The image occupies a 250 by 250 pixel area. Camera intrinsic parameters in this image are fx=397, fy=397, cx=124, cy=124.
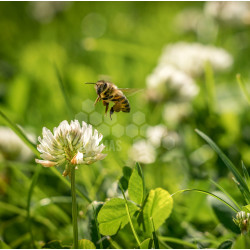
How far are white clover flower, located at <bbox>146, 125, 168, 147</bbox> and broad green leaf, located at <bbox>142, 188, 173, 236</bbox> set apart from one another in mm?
437

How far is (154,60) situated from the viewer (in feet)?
5.39

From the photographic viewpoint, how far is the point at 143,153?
0.95 metres

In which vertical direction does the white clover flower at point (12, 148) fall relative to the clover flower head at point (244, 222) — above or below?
above

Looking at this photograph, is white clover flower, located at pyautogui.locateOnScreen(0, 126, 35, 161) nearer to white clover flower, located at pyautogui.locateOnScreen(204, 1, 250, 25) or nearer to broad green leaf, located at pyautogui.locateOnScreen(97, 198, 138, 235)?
broad green leaf, located at pyautogui.locateOnScreen(97, 198, 138, 235)

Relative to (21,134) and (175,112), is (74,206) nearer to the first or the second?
(21,134)

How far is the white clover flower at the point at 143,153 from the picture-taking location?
3.06ft

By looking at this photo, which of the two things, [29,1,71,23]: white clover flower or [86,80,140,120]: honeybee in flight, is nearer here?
[86,80,140,120]: honeybee in flight

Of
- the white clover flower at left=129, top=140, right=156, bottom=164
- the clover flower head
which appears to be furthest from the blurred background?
the clover flower head

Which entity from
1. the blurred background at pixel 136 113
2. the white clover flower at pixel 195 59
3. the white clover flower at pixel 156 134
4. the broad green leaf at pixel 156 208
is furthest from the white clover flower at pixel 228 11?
the broad green leaf at pixel 156 208

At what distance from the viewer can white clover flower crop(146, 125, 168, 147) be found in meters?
1.00

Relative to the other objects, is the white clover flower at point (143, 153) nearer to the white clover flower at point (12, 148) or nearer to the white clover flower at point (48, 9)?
the white clover flower at point (12, 148)

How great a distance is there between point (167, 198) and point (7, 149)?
59 cm

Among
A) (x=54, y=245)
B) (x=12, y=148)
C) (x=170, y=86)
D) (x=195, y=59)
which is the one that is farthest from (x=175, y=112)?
(x=54, y=245)

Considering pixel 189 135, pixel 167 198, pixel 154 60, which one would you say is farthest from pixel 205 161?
pixel 154 60
